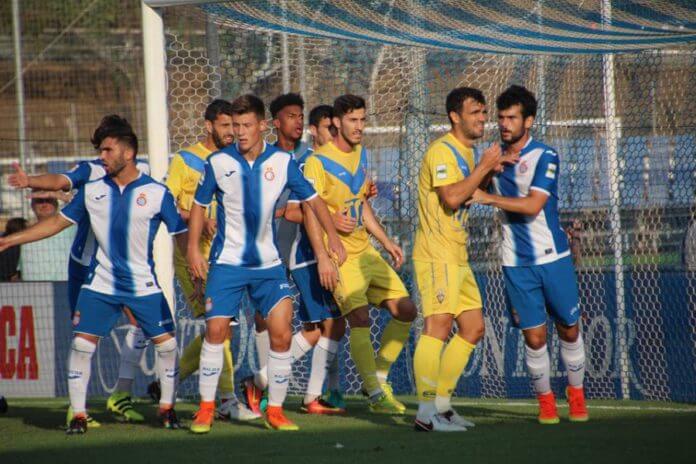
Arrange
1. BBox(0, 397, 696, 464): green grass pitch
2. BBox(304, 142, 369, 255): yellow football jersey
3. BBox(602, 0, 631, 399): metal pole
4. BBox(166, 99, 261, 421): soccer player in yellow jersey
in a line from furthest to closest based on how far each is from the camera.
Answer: BBox(602, 0, 631, 399): metal pole → BBox(166, 99, 261, 421): soccer player in yellow jersey → BBox(304, 142, 369, 255): yellow football jersey → BBox(0, 397, 696, 464): green grass pitch

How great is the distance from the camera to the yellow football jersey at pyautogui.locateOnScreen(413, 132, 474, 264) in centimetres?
757

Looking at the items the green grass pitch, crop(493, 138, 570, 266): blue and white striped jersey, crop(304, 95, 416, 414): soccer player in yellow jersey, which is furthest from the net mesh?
crop(493, 138, 570, 266): blue and white striped jersey

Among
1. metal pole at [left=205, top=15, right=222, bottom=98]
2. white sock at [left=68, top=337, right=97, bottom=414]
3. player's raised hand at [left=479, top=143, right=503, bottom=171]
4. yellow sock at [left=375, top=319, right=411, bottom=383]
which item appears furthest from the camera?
metal pole at [left=205, top=15, right=222, bottom=98]

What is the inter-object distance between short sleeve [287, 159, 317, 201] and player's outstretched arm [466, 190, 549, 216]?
1085 mm

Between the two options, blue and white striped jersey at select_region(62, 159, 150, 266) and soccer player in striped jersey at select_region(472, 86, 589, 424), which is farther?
blue and white striped jersey at select_region(62, 159, 150, 266)

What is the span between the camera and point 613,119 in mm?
10234

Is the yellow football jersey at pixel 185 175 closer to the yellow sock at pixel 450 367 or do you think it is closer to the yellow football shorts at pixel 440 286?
the yellow football shorts at pixel 440 286

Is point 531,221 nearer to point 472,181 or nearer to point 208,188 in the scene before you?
point 472,181

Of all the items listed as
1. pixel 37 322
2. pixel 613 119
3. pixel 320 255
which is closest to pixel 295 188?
pixel 320 255

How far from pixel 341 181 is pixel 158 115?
228cm

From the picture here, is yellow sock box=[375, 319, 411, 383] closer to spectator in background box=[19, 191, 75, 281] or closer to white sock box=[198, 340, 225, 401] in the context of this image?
white sock box=[198, 340, 225, 401]

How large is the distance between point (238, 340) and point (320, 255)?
393 centimetres

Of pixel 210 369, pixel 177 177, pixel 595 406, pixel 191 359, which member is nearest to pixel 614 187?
pixel 595 406

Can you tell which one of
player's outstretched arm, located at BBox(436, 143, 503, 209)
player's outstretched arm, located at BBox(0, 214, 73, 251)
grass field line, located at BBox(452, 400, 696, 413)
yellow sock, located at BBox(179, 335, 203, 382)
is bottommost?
grass field line, located at BBox(452, 400, 696, 413)
